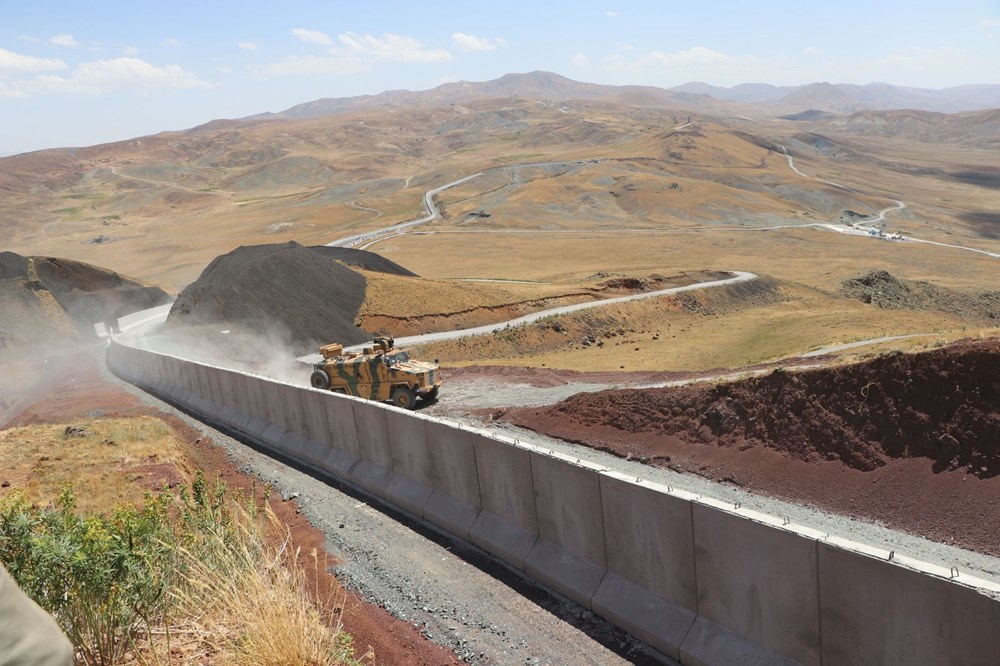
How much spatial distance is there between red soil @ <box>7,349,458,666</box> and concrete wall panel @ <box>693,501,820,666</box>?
286 cm

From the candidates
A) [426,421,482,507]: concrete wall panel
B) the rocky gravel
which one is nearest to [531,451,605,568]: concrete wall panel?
the rocky gravel

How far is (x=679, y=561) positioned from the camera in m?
7.27

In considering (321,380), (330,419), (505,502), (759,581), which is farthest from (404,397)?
(759,581)

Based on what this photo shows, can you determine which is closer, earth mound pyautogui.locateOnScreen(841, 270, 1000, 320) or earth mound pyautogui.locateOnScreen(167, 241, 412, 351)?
earth mound pyautogui.locateOnScreen(167, 241, 412, 351)

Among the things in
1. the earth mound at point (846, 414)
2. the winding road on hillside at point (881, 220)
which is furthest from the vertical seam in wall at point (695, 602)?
the winding road on hillside at point (881, 220)

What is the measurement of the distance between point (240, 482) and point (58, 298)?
4538cm

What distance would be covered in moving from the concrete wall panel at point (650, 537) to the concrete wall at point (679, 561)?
0.02 m

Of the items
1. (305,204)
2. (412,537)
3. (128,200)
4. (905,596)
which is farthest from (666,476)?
(128,200)

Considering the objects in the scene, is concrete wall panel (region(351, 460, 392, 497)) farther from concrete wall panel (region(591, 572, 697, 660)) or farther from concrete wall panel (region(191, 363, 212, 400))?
concrete wall panel (region(191, 363, 212, 400))

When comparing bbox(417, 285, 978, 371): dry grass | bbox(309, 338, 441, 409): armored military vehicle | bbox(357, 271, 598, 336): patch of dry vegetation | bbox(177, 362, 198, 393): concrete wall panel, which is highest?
bbox(177, 362, 198, 393): concrete wall panel

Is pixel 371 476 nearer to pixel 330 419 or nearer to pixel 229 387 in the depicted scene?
pixel 330 419

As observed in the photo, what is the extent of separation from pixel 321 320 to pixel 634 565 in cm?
3435

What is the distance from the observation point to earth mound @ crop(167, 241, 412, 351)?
39.2m

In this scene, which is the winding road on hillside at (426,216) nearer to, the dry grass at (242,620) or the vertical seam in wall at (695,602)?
the dry grass at (242,620)
